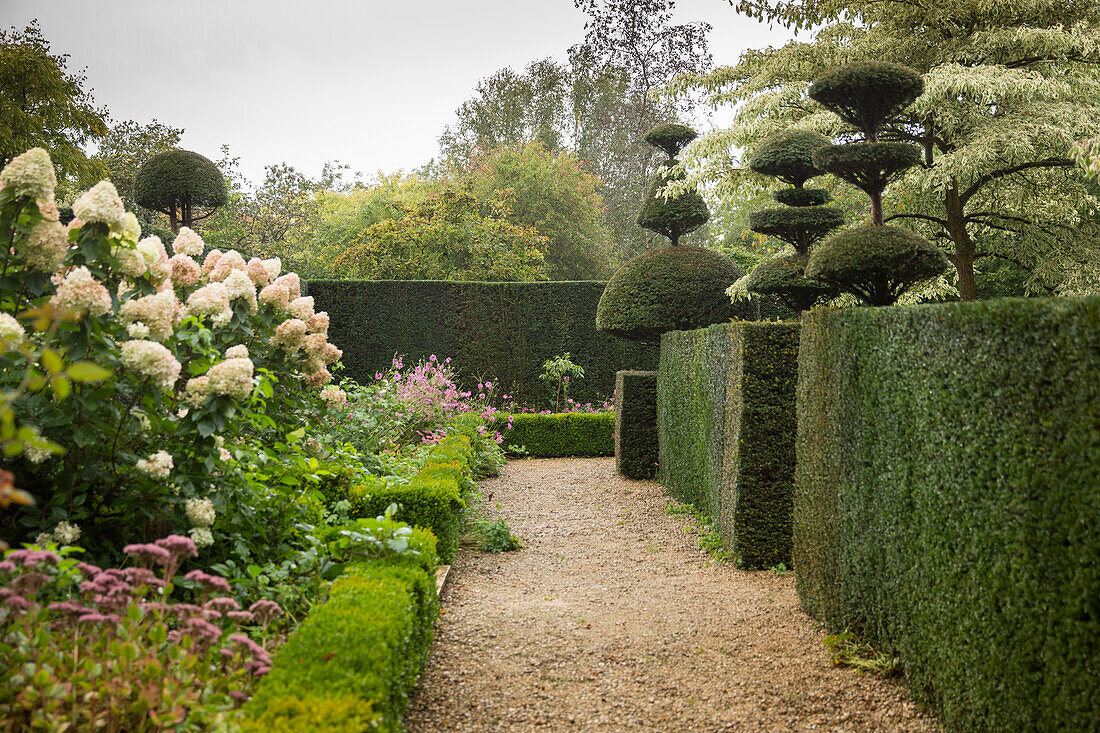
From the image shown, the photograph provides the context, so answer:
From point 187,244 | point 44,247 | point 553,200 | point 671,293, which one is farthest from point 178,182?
point 553,200

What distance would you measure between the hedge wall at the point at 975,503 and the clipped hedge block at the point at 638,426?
5810mm

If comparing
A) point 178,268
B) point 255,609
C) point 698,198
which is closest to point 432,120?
point 698,198

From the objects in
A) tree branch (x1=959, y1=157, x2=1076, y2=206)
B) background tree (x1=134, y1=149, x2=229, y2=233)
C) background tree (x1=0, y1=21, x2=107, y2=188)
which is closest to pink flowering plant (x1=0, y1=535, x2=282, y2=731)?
background tree (x1=134, y1=149, x2=229, y2=233)

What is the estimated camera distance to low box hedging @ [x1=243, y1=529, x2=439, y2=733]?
6.61ft

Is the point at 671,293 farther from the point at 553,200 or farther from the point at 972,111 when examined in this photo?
the point at 553,200

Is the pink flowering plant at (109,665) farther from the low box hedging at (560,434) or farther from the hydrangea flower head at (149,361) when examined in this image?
the low box hedging at (560,434)

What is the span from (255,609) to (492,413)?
9.55 meters

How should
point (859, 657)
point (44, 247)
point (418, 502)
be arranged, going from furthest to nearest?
point (418, 502), point (859, 657), point (44, 247)

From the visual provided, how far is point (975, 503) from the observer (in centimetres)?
265

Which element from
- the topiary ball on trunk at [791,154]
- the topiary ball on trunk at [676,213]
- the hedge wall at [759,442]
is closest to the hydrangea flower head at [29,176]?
the hedge wall at [759,442]

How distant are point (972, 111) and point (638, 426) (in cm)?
671

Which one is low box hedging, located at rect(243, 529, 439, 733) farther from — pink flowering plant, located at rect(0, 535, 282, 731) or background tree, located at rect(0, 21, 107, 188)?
background tree, located at rect(0, 21, 107, 188)

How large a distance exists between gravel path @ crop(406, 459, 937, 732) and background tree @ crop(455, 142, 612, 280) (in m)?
17.3

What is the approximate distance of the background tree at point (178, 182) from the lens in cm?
1266
